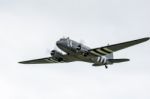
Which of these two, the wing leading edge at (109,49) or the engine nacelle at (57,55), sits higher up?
the wing leading edge at (109,49)

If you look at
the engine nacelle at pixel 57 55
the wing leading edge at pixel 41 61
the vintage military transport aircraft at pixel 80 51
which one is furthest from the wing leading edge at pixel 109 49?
the wing leading edge at pixel 41 61

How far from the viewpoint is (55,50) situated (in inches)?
2665

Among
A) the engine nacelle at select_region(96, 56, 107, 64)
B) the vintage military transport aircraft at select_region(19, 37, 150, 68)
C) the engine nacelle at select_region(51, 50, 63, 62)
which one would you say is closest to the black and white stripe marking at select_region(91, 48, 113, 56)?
the vintage military transport aircraft at select_region(19, 37, 150, 68)

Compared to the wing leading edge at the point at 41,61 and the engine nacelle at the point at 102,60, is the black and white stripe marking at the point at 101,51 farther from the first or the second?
the wing leading edge at the point at 41,61

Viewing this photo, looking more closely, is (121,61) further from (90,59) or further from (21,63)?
(21,63)

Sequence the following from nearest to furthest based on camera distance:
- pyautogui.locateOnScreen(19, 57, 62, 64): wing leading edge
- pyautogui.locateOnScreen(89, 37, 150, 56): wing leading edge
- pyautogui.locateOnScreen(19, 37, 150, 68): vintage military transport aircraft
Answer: pyautogui.locateOnScreen(89, 37, 150, 56): wing leading edge → pyautogui.locateOnScreen(19, 37, 150, 68): vintage military transport aircraft → pyautogui.locateOnScreen(19, 57, 62, 64): wing leading edge

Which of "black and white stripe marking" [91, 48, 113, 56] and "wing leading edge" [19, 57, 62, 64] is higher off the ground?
"black and white stripe marking" [91, 48, 113, 56]

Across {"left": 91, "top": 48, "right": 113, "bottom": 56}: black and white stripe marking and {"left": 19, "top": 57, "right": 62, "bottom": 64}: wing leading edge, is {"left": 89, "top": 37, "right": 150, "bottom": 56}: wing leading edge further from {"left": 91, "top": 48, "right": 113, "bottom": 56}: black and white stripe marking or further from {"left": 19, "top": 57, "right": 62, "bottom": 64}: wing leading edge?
{"left": 19, "top": 57, "right": 62, "bottom": 64}: wing leading edge

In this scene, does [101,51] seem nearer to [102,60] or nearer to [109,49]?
[109,49]

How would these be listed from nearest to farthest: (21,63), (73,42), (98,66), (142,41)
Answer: (142,41), (73,42), (98,66), (21,63)

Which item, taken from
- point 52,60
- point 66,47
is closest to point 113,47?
point 66,47

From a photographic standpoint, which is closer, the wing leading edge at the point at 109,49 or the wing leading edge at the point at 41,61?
the wing leading edge at the point at 109,49

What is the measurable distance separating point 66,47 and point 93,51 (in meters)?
3.51

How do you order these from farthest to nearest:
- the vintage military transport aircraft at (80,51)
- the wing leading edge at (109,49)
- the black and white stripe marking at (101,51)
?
1. the black and white stripe marking at (101,51)
2. the vintage military transport aircraft at (80,51)
3. the wing leading edge at (109,49)
